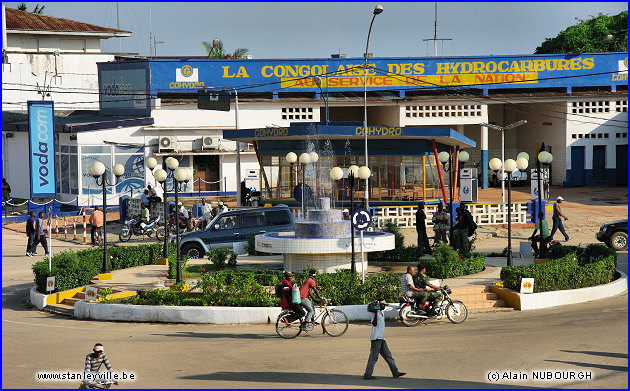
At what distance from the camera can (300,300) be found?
16672mm

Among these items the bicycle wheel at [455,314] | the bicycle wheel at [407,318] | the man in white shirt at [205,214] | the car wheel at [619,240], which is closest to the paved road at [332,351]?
the bicycle wheel at [455,314]

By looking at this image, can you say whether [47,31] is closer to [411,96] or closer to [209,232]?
[411,96]

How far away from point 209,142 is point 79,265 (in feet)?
80.3

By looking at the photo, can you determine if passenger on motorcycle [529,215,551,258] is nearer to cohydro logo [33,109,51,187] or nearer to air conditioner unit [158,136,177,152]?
cohydro logo [33,109,51,187]

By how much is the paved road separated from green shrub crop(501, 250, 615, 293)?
740 millimetres

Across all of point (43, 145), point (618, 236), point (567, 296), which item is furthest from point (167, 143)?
point (567, 296)

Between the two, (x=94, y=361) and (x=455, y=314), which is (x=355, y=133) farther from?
(x=94, y=361)

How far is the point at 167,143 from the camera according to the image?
147 ft

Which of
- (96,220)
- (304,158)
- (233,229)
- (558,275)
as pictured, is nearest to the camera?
(558,275)

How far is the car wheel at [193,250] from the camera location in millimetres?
26219

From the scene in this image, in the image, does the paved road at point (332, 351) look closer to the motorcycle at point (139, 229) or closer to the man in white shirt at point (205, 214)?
the motorcycle at point (139, 229)

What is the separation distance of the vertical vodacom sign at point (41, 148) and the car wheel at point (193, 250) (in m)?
5.11

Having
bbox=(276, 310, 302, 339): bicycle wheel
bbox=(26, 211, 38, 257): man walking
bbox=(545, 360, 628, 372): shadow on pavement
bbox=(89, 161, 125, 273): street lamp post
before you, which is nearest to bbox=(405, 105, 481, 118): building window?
bbox=(26, 211, 38, 257): man walking

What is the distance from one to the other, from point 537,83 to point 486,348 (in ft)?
123
